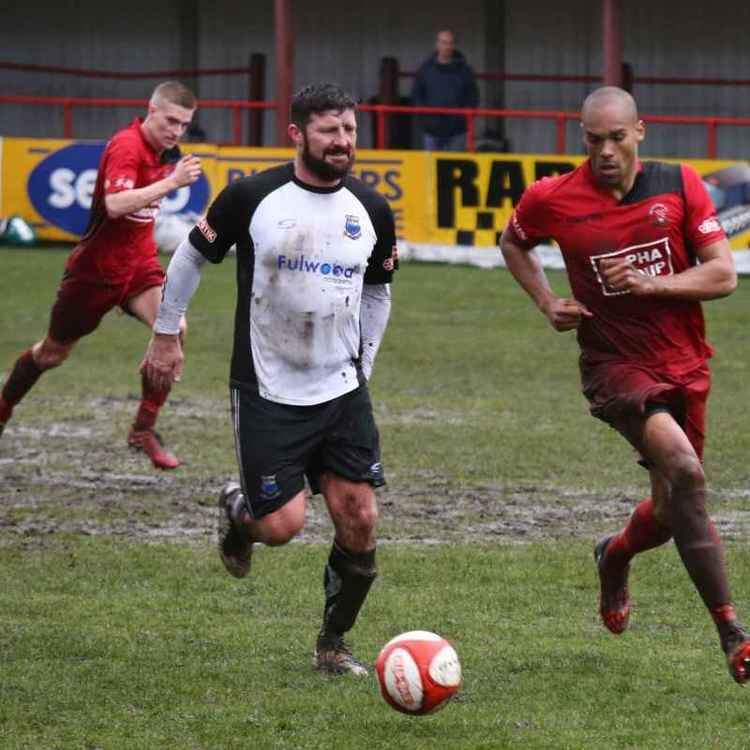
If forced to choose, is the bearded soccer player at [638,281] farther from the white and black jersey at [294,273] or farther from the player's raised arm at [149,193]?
the player's raised arm at [149,193]

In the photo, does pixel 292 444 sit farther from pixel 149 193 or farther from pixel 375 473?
pixel 149 193

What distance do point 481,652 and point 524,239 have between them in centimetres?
166

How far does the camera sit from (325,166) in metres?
7.02

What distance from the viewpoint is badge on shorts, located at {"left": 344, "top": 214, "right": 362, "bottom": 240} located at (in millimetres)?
7109

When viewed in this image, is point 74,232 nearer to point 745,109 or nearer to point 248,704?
point 745,109

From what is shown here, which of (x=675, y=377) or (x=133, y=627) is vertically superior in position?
(x=675, y=377)

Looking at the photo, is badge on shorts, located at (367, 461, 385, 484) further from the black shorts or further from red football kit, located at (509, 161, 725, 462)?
red football kit, located at (509, 161, 725, 462)

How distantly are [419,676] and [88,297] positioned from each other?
576cm

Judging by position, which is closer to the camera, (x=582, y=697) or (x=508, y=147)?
(x=582, y=697)

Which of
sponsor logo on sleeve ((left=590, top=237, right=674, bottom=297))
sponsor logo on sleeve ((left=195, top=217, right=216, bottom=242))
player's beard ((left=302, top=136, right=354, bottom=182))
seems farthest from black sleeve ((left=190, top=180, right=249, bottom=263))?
sponsor logo on sleeve ((left=590, top=237, right=674, bottom=297))

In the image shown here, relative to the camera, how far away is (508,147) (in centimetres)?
2777

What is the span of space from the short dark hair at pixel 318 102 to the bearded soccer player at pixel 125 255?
3801 mm

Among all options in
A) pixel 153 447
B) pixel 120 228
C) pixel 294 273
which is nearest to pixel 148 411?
pixel 153 447

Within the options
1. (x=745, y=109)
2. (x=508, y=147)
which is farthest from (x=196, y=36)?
(x=745, y=109)
